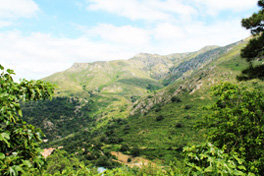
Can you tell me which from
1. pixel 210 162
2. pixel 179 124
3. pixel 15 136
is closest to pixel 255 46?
pixel 210 162

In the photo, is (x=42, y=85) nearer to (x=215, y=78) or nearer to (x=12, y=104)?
(x=12, y=104)

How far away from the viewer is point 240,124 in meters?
10.8

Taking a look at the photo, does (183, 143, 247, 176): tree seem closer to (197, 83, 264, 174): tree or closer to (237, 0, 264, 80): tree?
(197, 83, 264, 174): tree

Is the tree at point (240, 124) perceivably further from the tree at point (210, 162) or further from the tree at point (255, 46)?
the tree at point (255, 46)

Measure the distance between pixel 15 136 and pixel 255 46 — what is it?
2111 cm

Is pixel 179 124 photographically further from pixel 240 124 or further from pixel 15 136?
pixel 15 136

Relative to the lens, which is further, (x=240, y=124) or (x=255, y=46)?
(x=255, y=46)

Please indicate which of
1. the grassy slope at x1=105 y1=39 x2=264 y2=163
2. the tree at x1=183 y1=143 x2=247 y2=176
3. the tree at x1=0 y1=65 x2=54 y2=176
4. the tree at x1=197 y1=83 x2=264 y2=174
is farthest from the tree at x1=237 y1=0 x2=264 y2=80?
the tree at x1=0 y1=65 x2=54 y2=176

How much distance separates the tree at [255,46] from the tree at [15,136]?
738 inches

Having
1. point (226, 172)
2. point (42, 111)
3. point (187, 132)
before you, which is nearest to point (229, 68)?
point (187, 132)

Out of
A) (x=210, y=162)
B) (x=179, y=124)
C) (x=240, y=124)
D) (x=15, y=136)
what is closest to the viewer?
(x=15, y=136)

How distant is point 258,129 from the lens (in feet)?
29.2

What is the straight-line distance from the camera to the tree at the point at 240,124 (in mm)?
8977

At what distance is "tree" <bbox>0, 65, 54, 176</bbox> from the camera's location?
2961 millimetres
